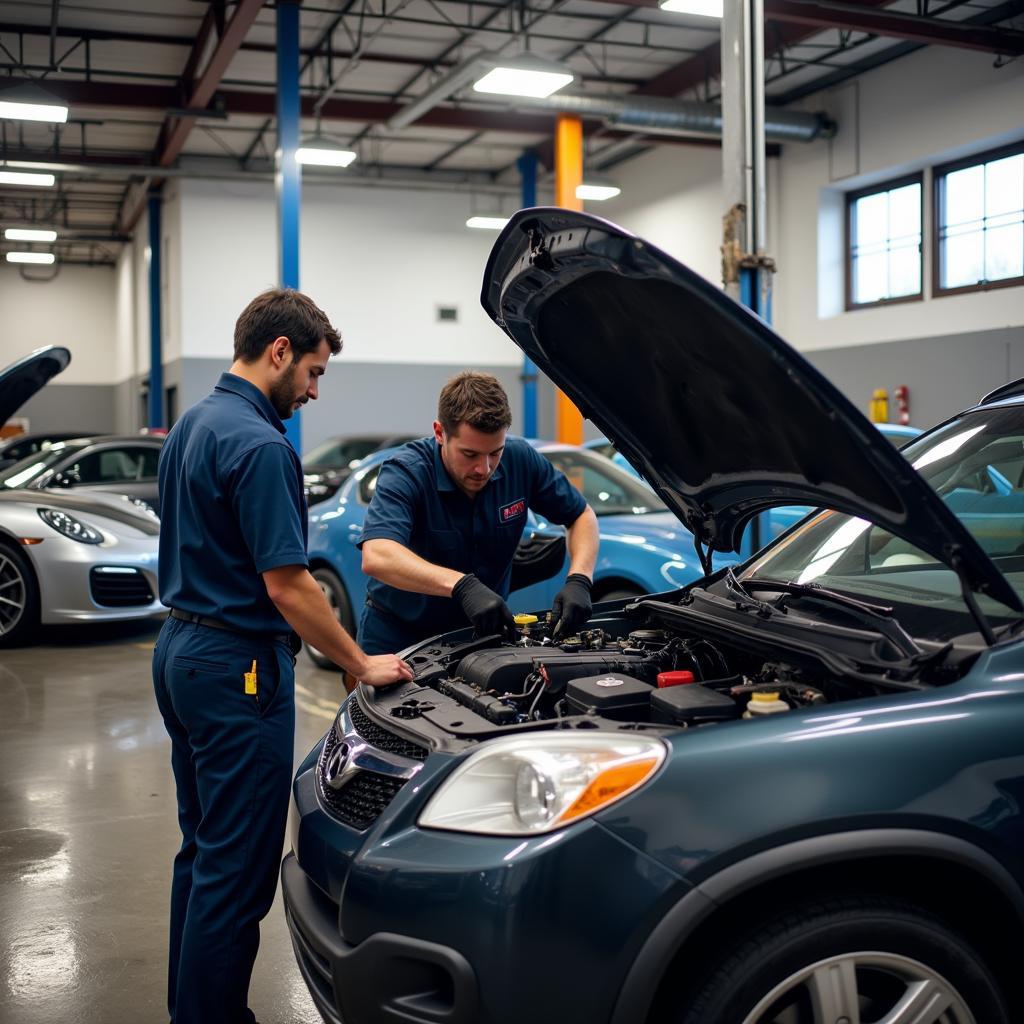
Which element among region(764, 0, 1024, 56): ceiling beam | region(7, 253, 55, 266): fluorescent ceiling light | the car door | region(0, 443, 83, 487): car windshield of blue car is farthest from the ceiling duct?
region(7, 253, 55, 266): fluorescent ceiling light

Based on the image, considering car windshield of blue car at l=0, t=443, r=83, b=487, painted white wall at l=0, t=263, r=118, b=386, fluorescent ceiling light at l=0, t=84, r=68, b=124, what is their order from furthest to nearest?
1. painted white wall at l=0, t=263, r=118, b=386
2. fluorescent ceiling light at l=0, t=84, r=68, b=124
3. car windshield of blue car at l=0, t=443, r=83, b=487

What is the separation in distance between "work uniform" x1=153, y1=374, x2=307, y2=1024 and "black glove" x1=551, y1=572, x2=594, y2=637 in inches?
29.5

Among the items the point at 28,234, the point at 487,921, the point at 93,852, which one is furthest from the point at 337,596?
the point at 28,234

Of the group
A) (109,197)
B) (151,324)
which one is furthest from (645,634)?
(109,197)

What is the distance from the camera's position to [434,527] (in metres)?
3.32

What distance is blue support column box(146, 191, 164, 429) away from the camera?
2092 cm

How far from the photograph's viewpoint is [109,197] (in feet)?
79.4

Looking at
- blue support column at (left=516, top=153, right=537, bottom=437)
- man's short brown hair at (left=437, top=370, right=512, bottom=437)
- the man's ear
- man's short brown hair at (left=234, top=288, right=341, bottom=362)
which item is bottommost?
man's short brown hair at (left=437, top=370, right=512, bottom=437)

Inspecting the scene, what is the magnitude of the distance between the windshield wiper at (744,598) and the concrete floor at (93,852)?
1446 millimetres

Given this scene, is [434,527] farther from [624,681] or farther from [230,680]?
[624,681]

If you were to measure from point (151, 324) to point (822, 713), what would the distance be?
20992 mm

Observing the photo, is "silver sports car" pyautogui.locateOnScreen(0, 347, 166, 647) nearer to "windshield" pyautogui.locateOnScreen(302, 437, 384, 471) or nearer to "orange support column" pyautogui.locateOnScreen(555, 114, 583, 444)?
"orange support column" pyautogui.locateOnScreen(555, 114, 583, 444)

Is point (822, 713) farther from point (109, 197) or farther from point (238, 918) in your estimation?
point (109, 197)

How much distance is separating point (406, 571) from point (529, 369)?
54.6ft
